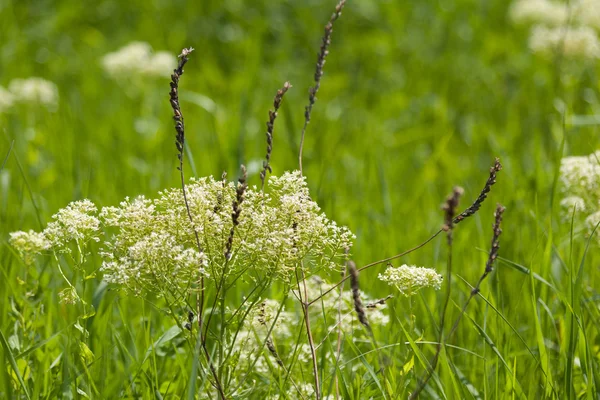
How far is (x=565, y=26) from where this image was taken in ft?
19.9

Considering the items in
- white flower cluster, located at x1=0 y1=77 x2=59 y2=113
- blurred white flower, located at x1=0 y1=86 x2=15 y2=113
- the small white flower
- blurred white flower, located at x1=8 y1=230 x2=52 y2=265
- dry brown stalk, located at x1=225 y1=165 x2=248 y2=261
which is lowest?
dry brown stalk, located at x1=225 y1=165 x2=248 y2=261

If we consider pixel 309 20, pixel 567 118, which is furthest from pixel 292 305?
pixel 309 20

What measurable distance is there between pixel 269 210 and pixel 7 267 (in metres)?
1.47

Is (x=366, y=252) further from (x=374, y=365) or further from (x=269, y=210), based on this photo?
(x=269, y=210)

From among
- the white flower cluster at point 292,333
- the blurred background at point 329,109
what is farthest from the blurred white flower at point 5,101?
the white flower cluster at point 292,333

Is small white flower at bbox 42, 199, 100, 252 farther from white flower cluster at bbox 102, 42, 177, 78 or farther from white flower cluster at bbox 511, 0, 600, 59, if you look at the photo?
white flower cluster at bbox 102, 42, 177, 78

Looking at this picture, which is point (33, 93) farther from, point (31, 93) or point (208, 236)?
point (208, 236)

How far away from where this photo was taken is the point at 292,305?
3.36m

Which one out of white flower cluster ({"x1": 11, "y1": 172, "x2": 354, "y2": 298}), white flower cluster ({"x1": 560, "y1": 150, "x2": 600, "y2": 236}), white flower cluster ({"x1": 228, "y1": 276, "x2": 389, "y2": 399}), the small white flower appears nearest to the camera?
white flower cluster ({"x1": 11, "y1": 172, "x2": 354, "y2": 298})

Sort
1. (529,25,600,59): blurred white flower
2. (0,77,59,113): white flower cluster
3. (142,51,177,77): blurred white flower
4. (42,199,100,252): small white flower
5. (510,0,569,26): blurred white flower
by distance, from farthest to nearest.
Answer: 1. (510,0,569,26): blurred white flower
2. (142,51,177,77): blurred white flower
3. (0,77,59,113): white flower cluster
4. (529,25,600,59): blurred white flower
5. (42,199,100,252): small white flower

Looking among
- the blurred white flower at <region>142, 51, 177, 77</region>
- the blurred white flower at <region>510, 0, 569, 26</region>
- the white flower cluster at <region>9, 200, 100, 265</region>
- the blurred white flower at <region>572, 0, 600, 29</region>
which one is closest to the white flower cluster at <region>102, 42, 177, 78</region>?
the blurred white flower at <region>142, 51, 177, 77</region>

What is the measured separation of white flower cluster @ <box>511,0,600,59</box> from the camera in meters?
5.91

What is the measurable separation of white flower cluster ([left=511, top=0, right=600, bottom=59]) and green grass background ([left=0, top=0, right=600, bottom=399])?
257mm

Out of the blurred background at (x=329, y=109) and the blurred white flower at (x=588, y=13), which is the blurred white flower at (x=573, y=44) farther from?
the blurred white flower at (x=588, y=13)
